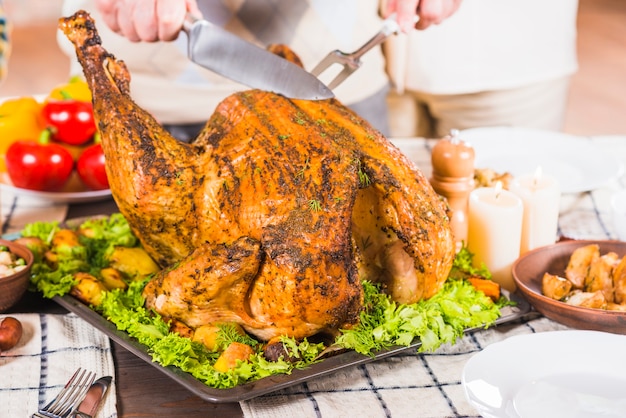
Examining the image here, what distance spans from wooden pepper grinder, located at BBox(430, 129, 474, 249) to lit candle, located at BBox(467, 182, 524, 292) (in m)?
0.03

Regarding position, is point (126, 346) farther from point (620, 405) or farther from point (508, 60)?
point (508, 60)

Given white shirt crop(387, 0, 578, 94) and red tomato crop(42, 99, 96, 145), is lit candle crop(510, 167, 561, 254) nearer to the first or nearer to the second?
red tomato crop(42, 99, 96, 145)

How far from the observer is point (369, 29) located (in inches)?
108

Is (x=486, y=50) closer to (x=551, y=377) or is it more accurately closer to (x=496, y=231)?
(x=496, y=231)

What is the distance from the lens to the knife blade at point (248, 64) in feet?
5.04

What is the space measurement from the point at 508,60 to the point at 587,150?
3.45 feet

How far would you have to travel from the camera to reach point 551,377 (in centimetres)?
124

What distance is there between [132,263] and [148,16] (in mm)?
513

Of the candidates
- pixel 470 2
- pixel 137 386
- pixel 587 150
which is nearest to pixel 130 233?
pixel 137 386

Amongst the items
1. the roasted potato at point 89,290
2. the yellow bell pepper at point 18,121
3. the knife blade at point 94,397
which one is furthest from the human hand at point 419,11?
the yellow bell pepper at point 18,121

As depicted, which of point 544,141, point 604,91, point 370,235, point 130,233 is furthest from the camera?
point 604,91

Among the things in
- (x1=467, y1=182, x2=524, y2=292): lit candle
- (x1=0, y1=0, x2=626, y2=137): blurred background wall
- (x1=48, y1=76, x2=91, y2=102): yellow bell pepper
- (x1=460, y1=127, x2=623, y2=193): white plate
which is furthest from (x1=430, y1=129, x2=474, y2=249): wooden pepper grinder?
(x1=0, y1=0, x2=626, y2=137): blurred background wall

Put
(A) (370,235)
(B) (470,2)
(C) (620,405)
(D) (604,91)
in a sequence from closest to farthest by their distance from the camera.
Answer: (C) (620,405) → (A) (370,235) → (B) (470,2) → (D) (604,91)

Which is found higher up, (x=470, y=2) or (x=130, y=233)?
(x=470, y=2)
